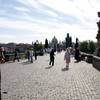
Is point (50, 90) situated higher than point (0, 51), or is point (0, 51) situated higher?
point (0, 51)

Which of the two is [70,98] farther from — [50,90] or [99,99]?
[50,90]

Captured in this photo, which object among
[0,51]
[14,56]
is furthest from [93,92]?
→ [14,56]

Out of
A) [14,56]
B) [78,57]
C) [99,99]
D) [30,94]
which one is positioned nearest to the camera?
[99,99]

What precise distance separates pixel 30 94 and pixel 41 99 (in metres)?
1.25

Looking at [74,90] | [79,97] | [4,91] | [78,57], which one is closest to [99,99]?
[79,97]

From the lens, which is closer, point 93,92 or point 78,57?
point 93,92

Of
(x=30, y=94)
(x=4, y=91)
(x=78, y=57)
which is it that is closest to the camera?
(x=30, y=94)

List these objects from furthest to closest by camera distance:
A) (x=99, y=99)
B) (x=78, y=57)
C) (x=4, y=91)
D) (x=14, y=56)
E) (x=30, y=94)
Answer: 1. (x=14, y=56)
2. (x=78, y=57)
3. (x=4, y=91)
4. (x=30, y=94)
5. (x=99, y=99)

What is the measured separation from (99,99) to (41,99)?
1980 millimetres

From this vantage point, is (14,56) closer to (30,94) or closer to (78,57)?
(78,57)

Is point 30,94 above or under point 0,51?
under

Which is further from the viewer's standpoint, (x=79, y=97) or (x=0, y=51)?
(x=0, y=51)

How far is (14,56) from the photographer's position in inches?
1853

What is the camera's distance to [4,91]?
1320cm
